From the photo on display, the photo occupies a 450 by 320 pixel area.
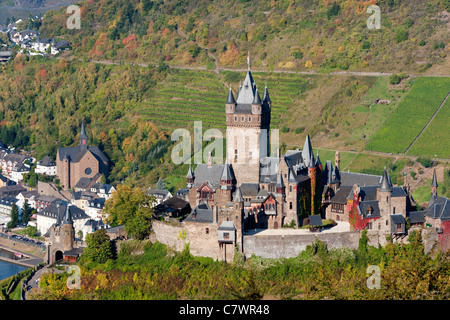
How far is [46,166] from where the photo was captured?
110m

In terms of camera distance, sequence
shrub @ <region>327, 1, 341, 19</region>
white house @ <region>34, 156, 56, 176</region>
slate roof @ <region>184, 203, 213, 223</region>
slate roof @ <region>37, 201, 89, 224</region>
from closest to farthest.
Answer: slate roof @ <region>184, 203, 213, 223</region> → slate roof @ <region>37, 201, 89, 224</region> → white house @ <region>34, 156, 56, 176</region> → shrub @ <region>327, 1, 341, 19</region>

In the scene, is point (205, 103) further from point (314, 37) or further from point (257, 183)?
point (257, 183)

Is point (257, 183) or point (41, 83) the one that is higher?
point (41, 83)

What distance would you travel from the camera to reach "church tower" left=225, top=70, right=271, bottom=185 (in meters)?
71.4

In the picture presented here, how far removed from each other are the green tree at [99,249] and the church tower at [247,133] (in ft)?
37.1

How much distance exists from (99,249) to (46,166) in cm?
4136

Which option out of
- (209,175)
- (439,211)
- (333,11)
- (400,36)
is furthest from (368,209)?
(333,11)

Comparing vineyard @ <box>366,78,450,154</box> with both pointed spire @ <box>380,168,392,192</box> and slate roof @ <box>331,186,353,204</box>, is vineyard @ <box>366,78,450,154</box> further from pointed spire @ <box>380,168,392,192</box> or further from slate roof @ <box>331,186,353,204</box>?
pointed spire @ <box>380,168,392,192</box>

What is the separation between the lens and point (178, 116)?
111812 mm

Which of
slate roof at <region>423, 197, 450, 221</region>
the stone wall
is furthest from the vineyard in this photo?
the stone wall

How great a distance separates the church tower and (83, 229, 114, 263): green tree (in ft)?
37.1

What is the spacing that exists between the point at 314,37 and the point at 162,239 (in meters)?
56.5

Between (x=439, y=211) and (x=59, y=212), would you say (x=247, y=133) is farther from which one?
(x=59, y=212)

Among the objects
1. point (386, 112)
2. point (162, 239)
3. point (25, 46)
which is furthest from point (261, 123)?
point (25, 46)
